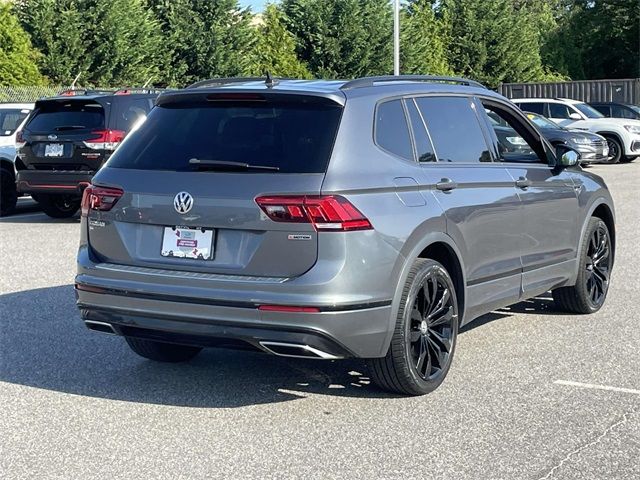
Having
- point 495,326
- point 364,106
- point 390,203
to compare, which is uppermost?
point 364,106

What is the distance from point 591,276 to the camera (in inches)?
311

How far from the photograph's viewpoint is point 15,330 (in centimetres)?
729

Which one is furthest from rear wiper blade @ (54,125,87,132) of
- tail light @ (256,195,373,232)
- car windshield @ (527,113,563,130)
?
car windshield @ (527,113,563,130)

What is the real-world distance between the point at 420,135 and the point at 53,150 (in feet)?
30.3

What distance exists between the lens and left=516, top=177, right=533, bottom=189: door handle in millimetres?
→ 6707

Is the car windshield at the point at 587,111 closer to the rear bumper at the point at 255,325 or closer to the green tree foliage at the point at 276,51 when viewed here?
the green tree foliage at the point at 276,51

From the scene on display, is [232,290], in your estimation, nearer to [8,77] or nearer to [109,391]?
[109,391]

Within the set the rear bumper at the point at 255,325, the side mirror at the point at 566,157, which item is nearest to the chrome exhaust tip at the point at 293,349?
the rear bumper at the point at 255,325

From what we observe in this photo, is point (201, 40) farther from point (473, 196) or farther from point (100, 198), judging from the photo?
point (100, 198)

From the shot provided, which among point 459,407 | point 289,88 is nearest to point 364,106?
point 289,88

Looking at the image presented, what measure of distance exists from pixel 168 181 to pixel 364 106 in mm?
1143

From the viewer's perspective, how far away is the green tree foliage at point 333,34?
1617 inches

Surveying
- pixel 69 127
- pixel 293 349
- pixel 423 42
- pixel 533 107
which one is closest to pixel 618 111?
pixel 533 107

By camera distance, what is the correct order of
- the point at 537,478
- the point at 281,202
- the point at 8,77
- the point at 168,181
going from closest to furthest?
the point at 537,478 < the point at 281,202 < the point at 168,181 < the point at 8,77
